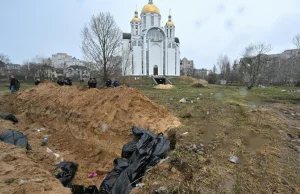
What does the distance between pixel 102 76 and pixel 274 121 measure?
18434 mm

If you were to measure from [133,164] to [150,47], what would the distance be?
4132 cm

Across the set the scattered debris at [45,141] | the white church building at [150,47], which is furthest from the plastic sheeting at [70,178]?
the white church building at [150,47]

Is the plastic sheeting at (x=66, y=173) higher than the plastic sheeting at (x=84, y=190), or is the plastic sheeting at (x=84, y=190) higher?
the plastic sheeting at (x=84, y=190)

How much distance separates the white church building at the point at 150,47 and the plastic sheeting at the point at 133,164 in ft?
124

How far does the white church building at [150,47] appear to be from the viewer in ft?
140

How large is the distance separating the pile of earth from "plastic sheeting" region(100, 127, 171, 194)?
0.99 m

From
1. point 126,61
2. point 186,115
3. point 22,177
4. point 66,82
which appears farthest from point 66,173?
point 126,61

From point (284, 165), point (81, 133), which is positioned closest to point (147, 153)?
point (284, 165)

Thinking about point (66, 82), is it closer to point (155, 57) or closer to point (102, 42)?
point (102, 42)

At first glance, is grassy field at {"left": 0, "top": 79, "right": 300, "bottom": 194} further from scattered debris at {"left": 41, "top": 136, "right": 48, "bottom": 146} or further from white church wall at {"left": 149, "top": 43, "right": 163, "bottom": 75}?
white church wall at {"left": 149, "top": 43, "right": 163, "bottom": 75}

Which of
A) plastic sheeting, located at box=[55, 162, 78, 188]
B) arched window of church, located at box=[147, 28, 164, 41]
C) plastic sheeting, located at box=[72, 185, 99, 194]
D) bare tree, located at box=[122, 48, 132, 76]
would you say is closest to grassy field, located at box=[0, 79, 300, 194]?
plastic sheeting, located at box=[72, 185, 99, 194]

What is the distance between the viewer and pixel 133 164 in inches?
150

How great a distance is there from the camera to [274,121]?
6586 mm

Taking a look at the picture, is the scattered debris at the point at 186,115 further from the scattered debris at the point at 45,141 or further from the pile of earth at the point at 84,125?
the scattered debris at the point at 45,141
